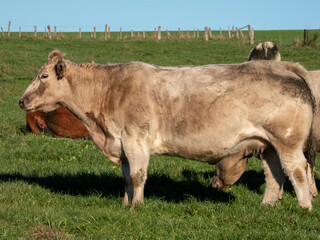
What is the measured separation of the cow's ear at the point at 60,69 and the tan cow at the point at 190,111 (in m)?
0.01

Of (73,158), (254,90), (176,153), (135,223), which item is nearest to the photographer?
(135,223)

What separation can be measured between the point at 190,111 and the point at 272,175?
1.69 meters

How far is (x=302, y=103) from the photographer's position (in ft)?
18.7

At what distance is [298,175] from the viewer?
5.80 m

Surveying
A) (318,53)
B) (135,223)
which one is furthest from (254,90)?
(318,53)

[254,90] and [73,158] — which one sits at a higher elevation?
[254,90]

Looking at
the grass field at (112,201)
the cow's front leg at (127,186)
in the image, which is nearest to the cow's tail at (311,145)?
the grass field at (112,201)

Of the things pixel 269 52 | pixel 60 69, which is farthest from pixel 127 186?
pixel 269 52

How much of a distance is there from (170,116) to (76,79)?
1.63 meters

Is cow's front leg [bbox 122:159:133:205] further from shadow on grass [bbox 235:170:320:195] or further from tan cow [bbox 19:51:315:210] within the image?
shadow on grass [bbox 235:170:320:195]

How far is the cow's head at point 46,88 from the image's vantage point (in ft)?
21.4

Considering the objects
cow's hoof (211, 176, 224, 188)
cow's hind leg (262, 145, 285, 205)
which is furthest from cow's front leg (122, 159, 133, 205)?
cow's hind leg (262, 145, 285, 205)

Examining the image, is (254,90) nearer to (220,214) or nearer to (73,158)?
(220,214)

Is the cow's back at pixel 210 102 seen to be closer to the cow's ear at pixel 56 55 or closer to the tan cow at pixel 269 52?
the cow's ear at pixel 56 55
